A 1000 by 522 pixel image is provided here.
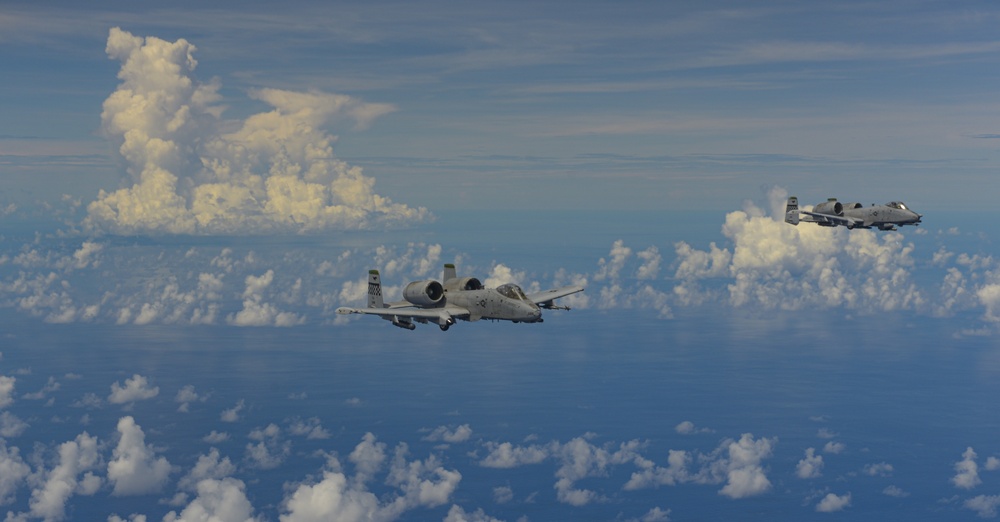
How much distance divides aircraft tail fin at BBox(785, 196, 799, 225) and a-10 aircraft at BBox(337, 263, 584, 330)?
59968 millimetres

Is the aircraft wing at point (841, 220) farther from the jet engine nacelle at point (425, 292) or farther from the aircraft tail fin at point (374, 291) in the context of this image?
the aircraft tail fin at point (374, 291)

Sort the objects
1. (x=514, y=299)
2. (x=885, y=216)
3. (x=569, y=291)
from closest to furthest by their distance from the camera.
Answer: (x=514, y=299) < (x=569, y=291) < (x=885, y=216)

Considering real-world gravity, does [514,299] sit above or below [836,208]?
below

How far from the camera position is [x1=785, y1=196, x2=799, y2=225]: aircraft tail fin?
140 meters

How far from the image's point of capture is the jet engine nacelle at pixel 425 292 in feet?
322

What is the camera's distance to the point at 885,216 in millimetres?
130250

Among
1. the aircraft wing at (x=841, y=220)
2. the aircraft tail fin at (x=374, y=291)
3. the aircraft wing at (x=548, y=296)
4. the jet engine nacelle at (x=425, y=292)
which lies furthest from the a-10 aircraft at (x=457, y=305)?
the aircraft wing at (x=841, y=220)

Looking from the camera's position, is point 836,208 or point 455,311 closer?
point 455,311

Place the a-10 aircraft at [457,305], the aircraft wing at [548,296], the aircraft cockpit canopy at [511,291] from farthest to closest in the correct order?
the aircraft wing at [548,296], the aircraft cockpit canopy at [511,291], the a-10 aircraft at [457,305]

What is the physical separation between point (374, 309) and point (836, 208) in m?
75.0

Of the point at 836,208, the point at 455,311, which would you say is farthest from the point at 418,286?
the point at 836,208

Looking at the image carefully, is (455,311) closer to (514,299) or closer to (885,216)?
(514,299)

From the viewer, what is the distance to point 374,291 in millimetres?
106500

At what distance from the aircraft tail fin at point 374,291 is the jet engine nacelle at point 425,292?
22.9 ft
